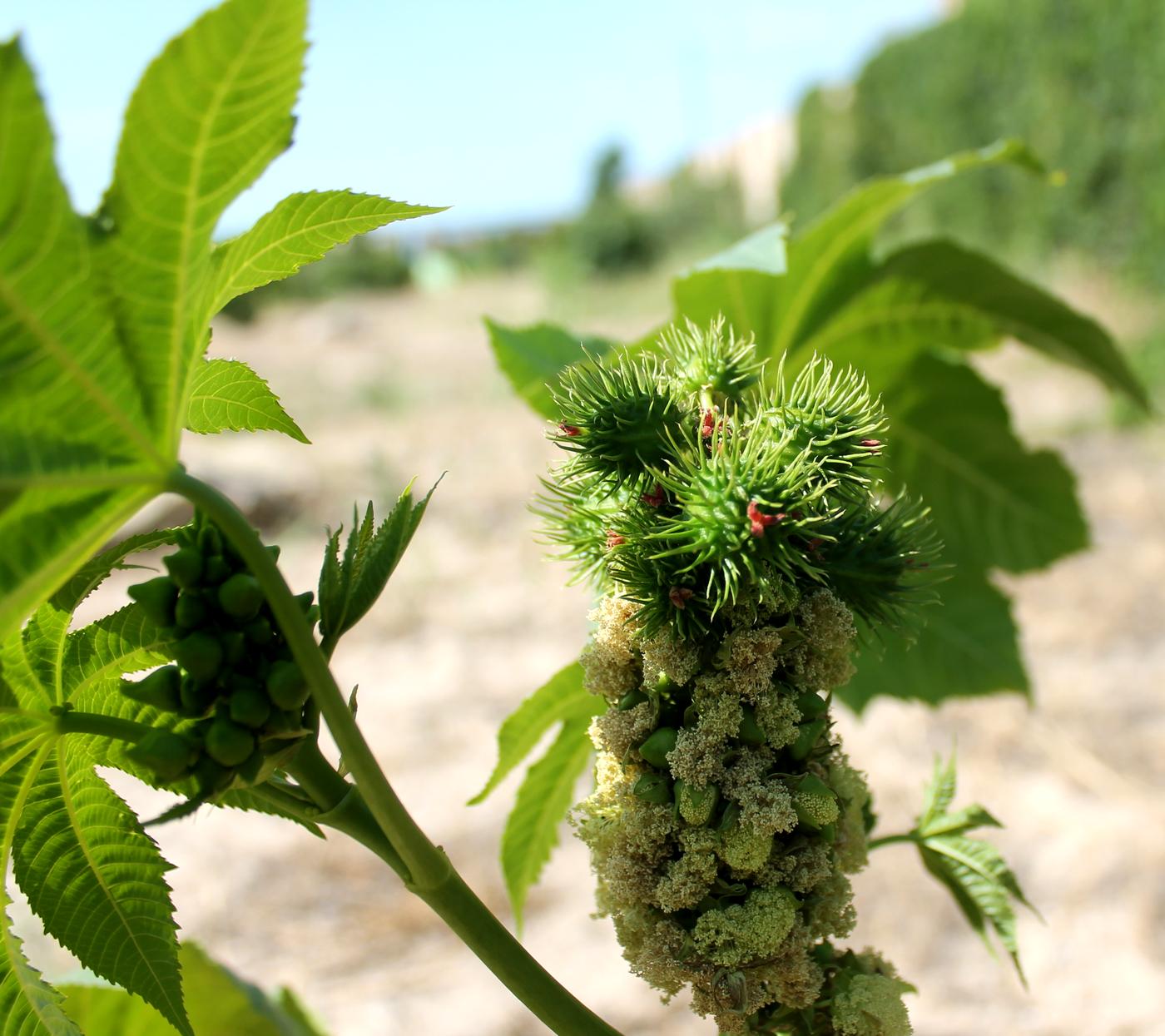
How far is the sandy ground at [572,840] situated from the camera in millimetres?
3355

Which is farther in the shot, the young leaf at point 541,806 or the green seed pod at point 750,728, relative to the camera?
the young leaf at point 541,806

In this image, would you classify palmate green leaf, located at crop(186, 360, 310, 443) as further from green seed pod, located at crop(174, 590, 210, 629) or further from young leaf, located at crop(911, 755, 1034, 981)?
young leaf, located at crop(911, 755, 1034, 981)

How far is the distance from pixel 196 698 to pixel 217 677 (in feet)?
0.06

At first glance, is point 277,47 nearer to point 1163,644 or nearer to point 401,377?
point 1163,644

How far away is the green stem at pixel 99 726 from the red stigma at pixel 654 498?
409 millimetres

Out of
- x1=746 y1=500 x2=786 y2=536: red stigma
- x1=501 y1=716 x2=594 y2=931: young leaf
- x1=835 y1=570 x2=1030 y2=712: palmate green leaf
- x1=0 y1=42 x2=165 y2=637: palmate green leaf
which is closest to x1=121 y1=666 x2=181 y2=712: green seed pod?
x1=0 y1=42 x2=165 y2=637: palmate green leaf

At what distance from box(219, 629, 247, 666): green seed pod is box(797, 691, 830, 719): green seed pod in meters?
0.41

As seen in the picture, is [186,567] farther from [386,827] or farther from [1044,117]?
[1044,117]

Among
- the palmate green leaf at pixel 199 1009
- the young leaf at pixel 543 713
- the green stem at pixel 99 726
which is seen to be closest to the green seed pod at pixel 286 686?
the green stem at pixel 99 726

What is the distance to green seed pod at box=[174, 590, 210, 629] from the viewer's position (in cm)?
78

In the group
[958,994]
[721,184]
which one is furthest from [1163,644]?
[721,184]

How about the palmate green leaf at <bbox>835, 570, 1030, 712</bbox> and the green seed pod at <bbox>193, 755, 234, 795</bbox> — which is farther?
the palmate green leaf at <bbox>835, 570, 1030, 712</bbox>

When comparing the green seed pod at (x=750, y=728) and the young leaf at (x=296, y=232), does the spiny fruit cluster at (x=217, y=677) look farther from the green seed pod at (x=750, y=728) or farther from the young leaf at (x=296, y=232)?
the green seed pod at (x=750, y=728)

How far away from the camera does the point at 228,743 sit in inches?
29.6
